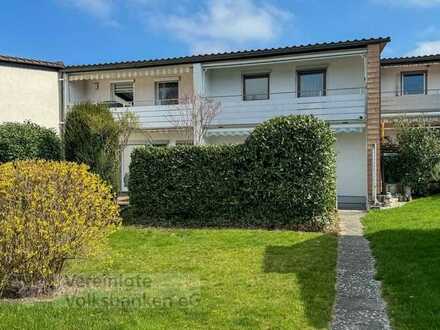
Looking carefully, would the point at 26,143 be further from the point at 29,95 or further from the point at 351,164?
the point at 351,164

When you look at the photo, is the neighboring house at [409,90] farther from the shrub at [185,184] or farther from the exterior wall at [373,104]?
the shrub at [185,184]

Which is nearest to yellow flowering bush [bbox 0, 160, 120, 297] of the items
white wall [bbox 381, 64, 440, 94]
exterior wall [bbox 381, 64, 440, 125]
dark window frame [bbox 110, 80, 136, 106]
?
dark window frame [bbox 110, 80, 136, 106]

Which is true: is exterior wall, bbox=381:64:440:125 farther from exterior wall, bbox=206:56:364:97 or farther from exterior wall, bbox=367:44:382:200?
exterior wall, bbox=367:44:382:200

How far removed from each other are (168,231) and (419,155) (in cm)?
1620

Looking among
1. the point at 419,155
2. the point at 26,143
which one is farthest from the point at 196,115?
the point at 419,155

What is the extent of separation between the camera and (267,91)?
2942 cm

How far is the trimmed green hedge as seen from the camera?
17000 millimetres

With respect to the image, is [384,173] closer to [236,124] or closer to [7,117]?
[236,124]

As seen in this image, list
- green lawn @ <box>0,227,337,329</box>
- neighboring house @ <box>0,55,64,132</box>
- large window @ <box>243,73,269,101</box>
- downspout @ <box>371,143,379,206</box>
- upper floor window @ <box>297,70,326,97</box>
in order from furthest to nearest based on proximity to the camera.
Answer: large window @ <box>243,73,269,101</box>, upper floor window @ <box>297,70,326,97</box>, neighboring house @ <box>0,55,64,132</box>, downspout @ <box>371,143,379,206</box>, green lawn @ <box>0,227,337,329</box>

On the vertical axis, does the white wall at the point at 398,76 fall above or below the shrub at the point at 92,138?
above

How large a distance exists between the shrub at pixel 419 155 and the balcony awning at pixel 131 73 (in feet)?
46.5

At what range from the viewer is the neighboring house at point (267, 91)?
83.0 feet

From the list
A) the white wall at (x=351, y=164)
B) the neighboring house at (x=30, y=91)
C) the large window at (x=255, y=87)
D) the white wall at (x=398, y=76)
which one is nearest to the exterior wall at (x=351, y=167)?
the white wall at (x=351, y=164)

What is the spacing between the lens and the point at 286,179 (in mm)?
17219
